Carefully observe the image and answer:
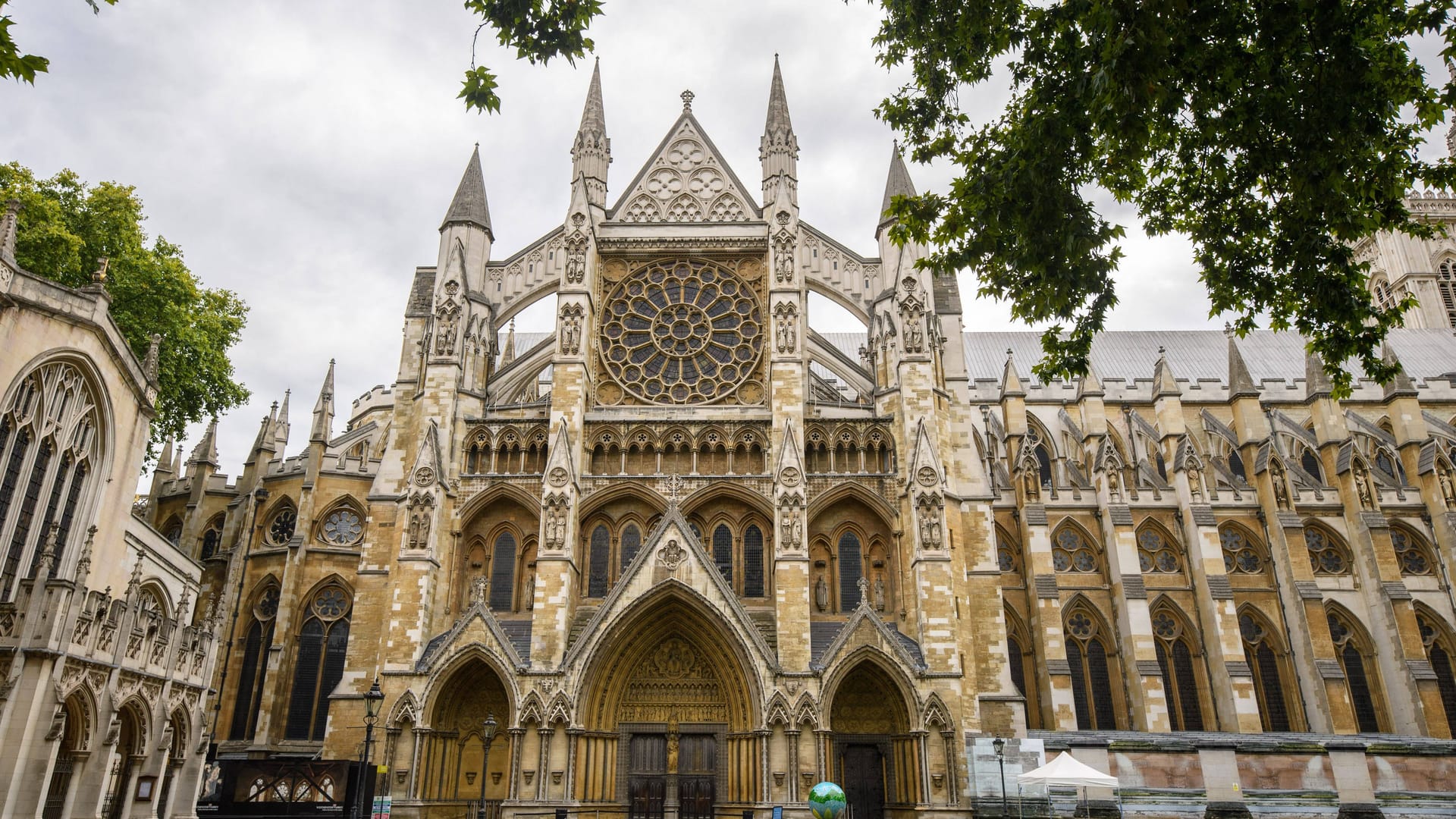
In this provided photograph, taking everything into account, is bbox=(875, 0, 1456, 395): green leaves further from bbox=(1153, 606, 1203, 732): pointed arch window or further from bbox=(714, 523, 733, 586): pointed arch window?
bbox=(1153, 606, 1203, 732): pointed arch window

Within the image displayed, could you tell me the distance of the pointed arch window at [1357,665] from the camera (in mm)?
29062

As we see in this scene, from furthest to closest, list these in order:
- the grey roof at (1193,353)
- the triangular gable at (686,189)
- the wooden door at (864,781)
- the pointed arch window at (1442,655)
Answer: the grey roof at (1193,353) < the pointed arch window at (1442,655) < the triangular gable at (686,189) < the wooden door at (864,781)

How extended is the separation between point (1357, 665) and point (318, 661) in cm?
3283

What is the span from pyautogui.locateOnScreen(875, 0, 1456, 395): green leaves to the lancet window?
13.9m

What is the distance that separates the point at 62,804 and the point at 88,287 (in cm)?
837

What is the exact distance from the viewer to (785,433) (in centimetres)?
2342

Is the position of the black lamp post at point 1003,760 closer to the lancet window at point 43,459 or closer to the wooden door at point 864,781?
the wooden door at point 864,781

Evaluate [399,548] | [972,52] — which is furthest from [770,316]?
[972,52]

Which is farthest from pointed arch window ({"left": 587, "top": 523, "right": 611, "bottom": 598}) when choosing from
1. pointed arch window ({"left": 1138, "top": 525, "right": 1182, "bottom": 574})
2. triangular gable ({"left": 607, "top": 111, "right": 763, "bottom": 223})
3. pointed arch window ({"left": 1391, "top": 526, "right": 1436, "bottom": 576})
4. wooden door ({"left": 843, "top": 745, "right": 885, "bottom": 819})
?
pointed arch window ({"left": 1391, "top": 526, "right": 1436, "bottom": 576})

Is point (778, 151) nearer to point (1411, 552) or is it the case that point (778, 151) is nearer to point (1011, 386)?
point (1011, 386)

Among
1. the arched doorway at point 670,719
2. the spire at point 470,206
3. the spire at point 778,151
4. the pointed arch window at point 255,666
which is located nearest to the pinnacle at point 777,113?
the spire at point 778,151

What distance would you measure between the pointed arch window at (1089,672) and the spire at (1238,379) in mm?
10478

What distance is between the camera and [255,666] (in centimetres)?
2692

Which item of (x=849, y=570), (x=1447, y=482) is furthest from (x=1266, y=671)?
(x=849, y=570)
